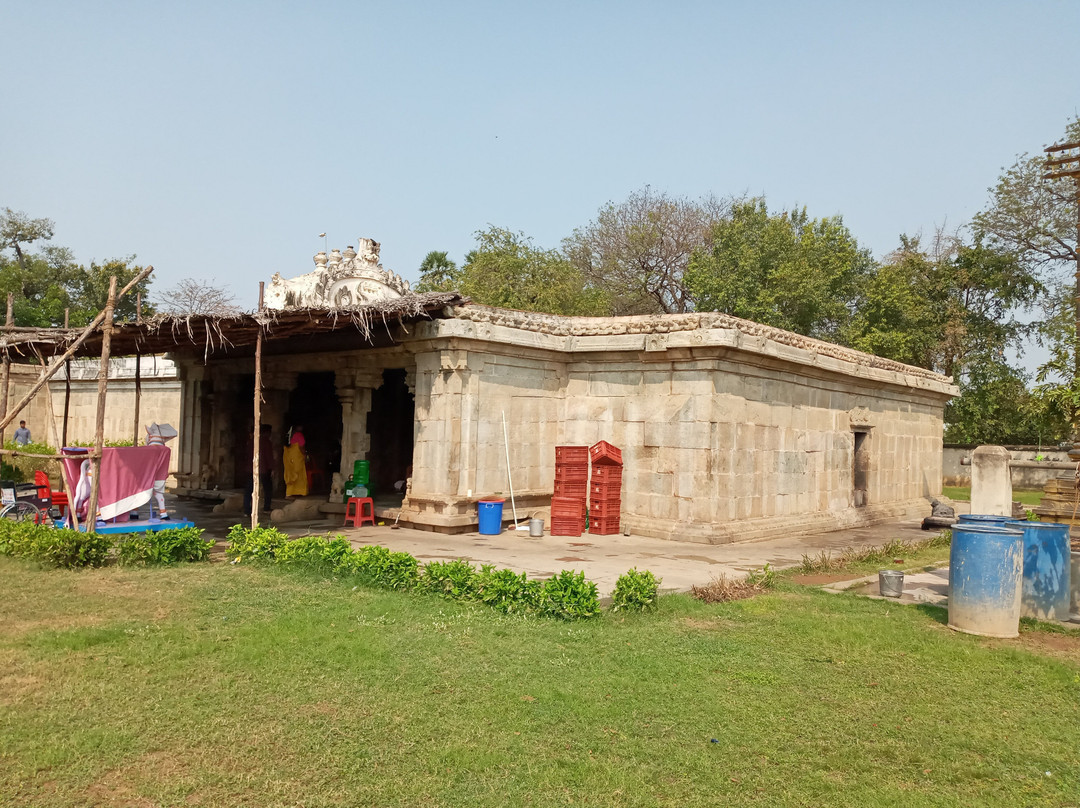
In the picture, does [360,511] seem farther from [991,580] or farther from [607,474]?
[991,580]

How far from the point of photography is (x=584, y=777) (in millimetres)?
3990

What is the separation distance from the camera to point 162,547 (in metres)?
8.98

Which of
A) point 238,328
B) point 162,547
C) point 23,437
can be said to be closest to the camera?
point 162,547

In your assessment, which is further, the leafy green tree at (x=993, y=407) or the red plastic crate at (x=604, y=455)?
the leafy green tree at (x=993, y=407)

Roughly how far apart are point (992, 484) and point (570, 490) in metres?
5.84

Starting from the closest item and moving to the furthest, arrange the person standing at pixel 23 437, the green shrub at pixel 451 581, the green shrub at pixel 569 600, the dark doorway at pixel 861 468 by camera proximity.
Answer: the green shrub at pixel 569 600 < the green shrub at pixel 451 581 < the dark doorway at pixel 861 468 < the person standing at pixel 23 437

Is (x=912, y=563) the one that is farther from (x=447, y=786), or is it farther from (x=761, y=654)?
(x=447, y=786)

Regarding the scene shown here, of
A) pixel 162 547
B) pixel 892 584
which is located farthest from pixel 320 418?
pixel 892 584

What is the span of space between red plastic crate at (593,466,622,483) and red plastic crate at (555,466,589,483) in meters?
0.21

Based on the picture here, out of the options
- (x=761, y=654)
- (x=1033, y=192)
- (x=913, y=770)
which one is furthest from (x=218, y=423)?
(x=1033, y=192)

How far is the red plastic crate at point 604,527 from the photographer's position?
41.9 ft

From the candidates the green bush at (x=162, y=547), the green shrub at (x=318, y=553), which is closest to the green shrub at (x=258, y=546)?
the green shrub at (x=318, y=553)

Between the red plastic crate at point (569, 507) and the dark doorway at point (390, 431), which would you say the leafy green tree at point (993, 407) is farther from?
the red plastic crate at point (569, 507)

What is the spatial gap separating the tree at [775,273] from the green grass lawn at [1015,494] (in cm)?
715
